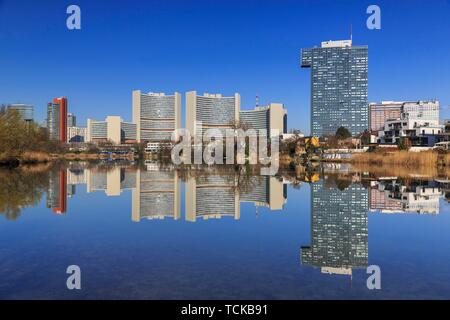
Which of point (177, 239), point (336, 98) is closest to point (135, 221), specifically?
point (177, 239)

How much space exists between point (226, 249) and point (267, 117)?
381 feet

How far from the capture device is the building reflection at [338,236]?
5623 millimetres

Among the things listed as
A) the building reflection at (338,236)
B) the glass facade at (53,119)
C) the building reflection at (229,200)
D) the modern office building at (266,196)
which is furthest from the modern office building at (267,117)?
the building reflection at (338,236)

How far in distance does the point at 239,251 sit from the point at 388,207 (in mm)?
7335

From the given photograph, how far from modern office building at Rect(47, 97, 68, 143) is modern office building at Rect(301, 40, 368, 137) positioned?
92221 mm

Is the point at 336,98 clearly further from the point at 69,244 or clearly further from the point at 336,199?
the point at 69,244

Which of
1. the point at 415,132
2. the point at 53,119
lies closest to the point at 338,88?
the point at 415,132

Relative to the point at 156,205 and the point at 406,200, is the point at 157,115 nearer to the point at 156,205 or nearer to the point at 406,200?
the point at 156,205

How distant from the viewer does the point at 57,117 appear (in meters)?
141

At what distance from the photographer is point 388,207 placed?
1187 centimetres

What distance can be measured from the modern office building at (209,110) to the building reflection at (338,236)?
334 feet

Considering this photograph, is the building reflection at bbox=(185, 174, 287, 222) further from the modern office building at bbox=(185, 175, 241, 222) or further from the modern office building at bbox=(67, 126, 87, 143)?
the modern office building at bbox=(67, 126, 87, 143)

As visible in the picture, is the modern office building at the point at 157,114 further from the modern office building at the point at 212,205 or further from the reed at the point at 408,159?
the modern office building at the point at 212,205
